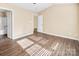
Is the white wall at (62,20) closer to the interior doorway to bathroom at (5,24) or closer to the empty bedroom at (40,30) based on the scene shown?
the empty bedroom at (40,30)

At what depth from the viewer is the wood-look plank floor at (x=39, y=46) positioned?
156 cm

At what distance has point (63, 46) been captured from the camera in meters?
1.63

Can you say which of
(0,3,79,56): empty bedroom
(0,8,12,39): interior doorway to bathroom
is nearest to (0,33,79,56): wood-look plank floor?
(0,3,79,56): empty bedroom

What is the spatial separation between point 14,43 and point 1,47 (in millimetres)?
286

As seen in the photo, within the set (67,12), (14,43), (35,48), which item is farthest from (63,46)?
(14,43)

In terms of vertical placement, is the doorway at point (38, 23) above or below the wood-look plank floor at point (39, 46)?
above

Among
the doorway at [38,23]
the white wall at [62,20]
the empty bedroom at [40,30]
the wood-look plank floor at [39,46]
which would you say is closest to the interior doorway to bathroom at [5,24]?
the empty bedroom at [40,30]

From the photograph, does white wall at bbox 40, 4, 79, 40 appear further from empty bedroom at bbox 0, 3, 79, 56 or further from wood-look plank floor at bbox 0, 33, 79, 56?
wood-look plank floor at bbox 0, 33, 79, 56

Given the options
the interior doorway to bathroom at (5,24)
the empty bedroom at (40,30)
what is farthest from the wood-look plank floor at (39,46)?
the interior doorway to bathroom at (5,24)

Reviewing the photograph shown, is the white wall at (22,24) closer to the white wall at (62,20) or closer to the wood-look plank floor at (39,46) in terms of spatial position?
the wood-look plank floor at (39,46)

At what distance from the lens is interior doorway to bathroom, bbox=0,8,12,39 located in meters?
1.63

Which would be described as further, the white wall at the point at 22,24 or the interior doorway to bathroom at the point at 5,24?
the white wall at the point at 22,24

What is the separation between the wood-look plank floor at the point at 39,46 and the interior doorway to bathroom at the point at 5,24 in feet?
0.38

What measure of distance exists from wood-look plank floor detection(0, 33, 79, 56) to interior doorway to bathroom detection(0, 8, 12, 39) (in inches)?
4.5
